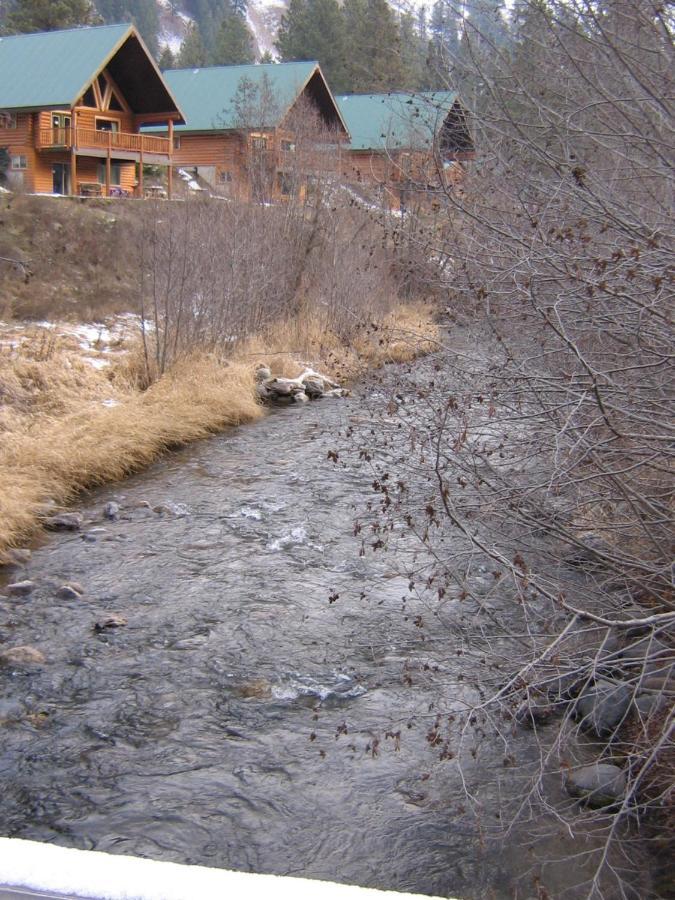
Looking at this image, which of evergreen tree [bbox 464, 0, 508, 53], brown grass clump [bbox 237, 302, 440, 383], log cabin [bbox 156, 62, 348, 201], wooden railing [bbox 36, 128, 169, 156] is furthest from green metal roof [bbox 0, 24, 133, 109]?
evergreen tree [bbox 464, 0, 508, 53]

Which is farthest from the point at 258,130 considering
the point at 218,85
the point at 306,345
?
the point at 218,85

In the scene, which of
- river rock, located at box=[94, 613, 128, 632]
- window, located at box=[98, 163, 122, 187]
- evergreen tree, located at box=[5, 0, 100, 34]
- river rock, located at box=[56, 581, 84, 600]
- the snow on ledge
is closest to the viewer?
the snow on ledge

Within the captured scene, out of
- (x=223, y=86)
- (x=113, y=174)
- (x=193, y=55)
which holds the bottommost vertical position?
(x=113, y=174)

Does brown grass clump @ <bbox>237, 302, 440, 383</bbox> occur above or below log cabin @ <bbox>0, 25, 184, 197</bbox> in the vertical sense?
below

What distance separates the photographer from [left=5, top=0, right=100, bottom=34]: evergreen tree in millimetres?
45438

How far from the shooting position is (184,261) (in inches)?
565

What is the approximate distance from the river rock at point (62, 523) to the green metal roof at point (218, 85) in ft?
91.2

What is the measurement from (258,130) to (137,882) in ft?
86.2

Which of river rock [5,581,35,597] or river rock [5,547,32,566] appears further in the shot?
river rock [5,547,32,566]

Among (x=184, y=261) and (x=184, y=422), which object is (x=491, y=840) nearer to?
(x=184, y=422)

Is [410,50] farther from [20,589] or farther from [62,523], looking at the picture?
[62,523]

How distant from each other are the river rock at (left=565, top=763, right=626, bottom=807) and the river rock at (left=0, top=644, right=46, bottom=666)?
135 inches

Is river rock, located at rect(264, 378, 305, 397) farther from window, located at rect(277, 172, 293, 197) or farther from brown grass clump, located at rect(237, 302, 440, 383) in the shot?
window, located at rect(277, 172, 293, 197)

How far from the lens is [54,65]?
33656 mm
